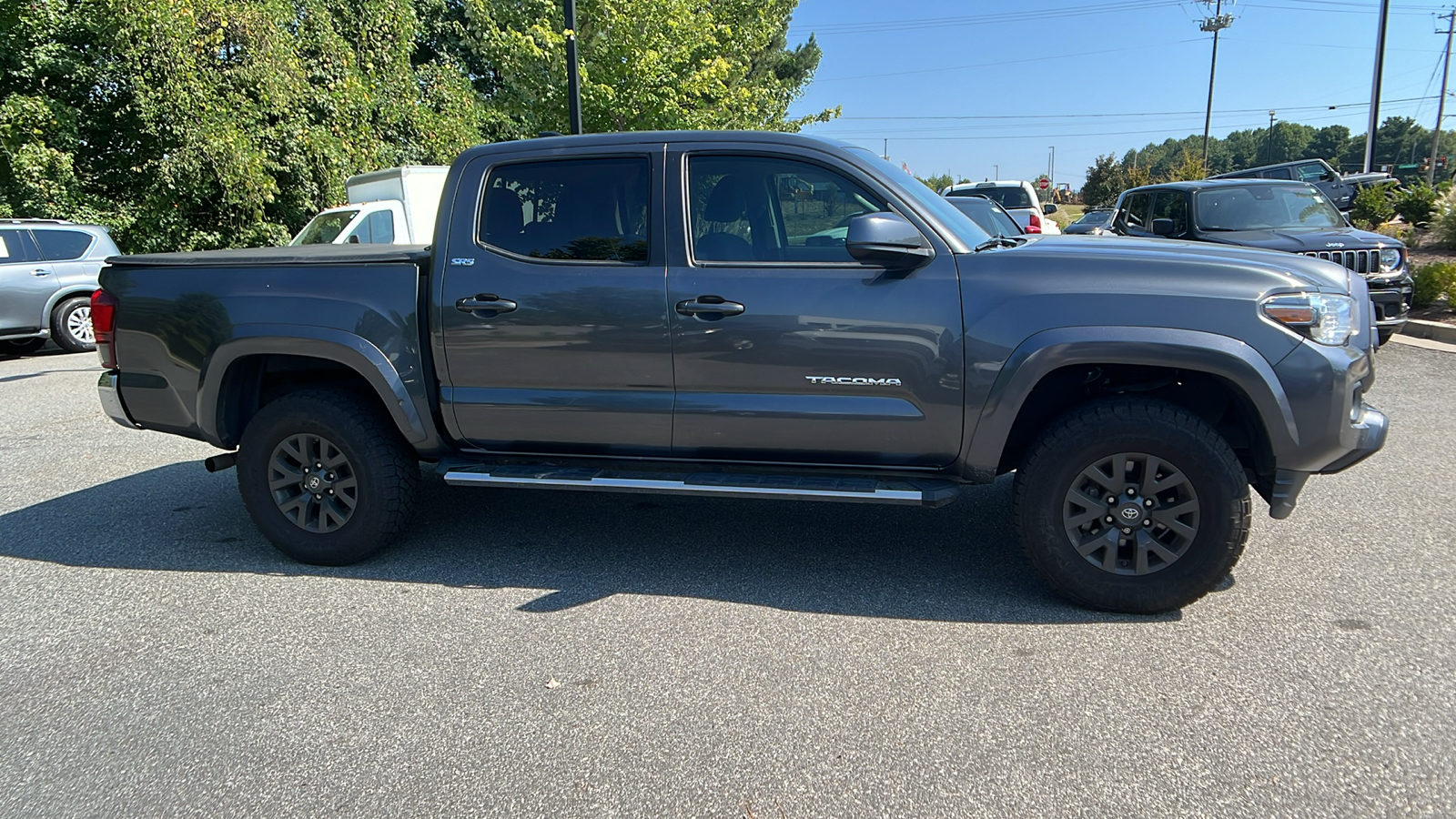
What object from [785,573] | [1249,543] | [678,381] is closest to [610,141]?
[678,381]

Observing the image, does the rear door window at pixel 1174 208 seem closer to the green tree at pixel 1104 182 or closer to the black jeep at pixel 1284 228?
the black jeep at pixel 1284 228

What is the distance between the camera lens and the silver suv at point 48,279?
472 inches

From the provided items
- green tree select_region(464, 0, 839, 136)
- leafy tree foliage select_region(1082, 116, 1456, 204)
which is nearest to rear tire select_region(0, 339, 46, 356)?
green tree select_region(464, 0, 839, 136)

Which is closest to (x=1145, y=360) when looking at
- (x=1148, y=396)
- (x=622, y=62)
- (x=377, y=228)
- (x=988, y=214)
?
(x=1148, y=396)

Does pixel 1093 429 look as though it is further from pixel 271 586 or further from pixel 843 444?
pixel 271 586

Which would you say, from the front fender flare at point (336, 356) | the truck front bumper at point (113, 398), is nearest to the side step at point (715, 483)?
the front fender flare at point (336, 356)

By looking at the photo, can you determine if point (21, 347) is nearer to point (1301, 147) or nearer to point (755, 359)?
point (755, 359)

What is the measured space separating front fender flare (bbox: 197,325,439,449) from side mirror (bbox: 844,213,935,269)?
6.81 ft

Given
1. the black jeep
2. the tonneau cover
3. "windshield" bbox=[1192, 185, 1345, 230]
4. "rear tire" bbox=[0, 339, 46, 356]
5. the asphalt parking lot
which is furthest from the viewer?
"rear tire" bbox=[0, 339, 46, 356]

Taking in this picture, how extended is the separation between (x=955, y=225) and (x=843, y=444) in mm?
1052

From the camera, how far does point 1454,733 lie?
9.29 ft

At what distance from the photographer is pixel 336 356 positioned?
4227mm

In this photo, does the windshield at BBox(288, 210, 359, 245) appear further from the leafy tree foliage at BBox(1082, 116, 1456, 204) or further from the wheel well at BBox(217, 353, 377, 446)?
the leafy tree foliage at BBox(1082, 116, 1456, 204)

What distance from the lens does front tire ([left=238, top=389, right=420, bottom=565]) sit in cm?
435
